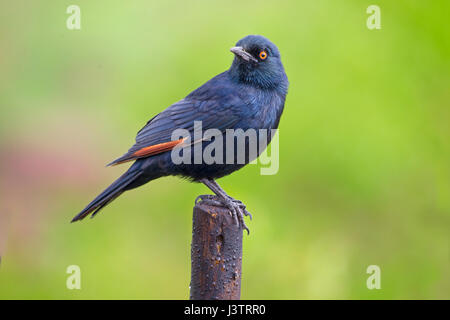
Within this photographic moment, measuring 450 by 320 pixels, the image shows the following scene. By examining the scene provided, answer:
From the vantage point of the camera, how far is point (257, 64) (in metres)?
4.45

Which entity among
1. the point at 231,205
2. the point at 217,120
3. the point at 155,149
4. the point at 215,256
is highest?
the point at 217,120

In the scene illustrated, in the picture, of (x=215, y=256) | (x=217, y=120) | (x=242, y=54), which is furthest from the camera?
(x=242, y=54)

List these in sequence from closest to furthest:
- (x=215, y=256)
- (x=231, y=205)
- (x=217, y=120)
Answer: (x=215, y=256), (x=231, y=205), (x=217, y=120)

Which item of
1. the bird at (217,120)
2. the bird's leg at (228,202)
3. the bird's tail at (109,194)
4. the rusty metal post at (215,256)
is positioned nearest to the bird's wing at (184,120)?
the bird at (217,120)

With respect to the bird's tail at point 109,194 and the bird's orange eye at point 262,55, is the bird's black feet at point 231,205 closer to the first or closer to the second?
the bird's tail at point 109,194

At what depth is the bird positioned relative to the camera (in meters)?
4.17

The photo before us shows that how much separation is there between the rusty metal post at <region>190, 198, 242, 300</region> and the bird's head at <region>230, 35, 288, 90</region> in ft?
3.88

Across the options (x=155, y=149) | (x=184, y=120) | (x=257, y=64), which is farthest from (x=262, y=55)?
(x=155, y=149)

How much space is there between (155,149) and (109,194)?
18.4 inches

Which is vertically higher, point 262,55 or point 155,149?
point 262,55

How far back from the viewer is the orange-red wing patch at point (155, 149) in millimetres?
4078

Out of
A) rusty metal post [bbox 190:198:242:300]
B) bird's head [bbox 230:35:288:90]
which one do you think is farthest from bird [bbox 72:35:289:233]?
rusty metal post [bbox 190:198:242:300]

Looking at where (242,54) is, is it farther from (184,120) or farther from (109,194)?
(109,194)

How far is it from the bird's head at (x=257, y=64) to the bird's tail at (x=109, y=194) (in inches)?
44.8
